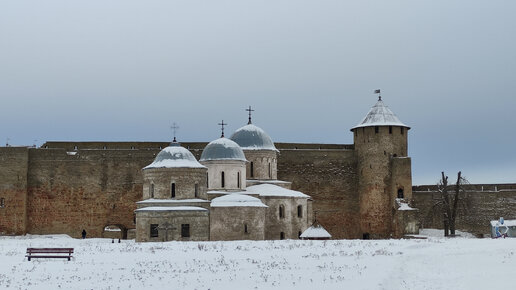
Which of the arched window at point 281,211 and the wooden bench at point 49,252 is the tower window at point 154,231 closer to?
the arched window at point 281,211

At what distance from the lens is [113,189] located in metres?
45.2

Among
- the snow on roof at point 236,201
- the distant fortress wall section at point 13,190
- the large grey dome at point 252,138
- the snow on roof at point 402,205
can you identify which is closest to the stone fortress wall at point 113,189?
the distant fortress wall section at point 13,190

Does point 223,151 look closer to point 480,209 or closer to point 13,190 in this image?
point 13,190

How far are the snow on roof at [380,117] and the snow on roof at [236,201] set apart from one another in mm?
13406

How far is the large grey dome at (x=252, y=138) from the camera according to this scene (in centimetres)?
4097

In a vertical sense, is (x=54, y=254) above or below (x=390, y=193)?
below

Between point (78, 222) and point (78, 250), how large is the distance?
687 inches

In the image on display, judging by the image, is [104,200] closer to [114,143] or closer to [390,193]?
[114,143]

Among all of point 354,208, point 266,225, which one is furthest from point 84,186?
point 354,208

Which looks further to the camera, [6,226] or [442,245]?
[6,226]

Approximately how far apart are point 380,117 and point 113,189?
53.1ft

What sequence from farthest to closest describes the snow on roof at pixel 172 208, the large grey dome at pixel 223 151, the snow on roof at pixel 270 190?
the snow on roof at pixel 270 190 → the large grey dome at pixel 223 151 → the snow on roof at pixel 172 208

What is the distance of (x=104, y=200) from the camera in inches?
1774

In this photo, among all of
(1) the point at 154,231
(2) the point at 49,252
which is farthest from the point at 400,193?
(2) the point at 49,252
